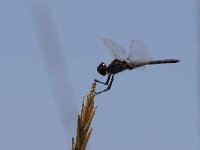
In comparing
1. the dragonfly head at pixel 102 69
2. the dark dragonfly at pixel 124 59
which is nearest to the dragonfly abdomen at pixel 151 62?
the dark dragonfly at pixel 124 59

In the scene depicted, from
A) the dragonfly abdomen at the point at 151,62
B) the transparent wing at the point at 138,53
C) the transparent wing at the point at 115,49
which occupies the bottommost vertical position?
the dragonfly abdomen at the point at 151,62

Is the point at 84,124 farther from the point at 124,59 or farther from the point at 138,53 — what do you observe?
the point at 138,53

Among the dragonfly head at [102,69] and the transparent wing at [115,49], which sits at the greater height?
the transparent wing at [115,49]

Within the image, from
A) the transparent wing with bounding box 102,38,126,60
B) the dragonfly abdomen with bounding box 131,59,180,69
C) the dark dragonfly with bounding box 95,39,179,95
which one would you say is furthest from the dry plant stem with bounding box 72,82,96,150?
the dragonfly abdomen with bounding box 131,59,180,69

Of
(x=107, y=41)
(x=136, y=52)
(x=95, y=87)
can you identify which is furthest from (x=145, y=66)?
(x=95, y=87)

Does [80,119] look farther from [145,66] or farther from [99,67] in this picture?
[145,66]

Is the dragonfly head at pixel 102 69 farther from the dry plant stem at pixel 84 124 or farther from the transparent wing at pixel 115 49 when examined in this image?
the dry plant stem at pixel 84 124
